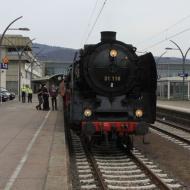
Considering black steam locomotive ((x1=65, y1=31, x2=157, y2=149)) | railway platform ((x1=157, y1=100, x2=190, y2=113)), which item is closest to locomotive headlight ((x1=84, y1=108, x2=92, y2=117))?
black steam locomotive ((x1=65, y1=31, x2=157, y2=149))

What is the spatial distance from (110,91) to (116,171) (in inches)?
115

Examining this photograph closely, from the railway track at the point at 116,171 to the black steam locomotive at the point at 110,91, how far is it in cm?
67

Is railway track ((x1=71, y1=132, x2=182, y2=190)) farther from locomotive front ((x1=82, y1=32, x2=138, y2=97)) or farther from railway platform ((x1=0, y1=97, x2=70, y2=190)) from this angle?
locomotive front ((x1=82, y1=32, x2=138, y2=97))

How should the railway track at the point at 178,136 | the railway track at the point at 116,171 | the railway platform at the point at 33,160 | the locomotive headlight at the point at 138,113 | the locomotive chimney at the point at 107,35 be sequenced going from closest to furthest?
the railway platform at the point at 33,160
the railway track at the point at 116,171
the locomotive headlight at the point at 138,113
the locomotive chimney at the point at 107,35
the railway track at the point at 178,136

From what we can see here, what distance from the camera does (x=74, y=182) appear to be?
34.6 feet

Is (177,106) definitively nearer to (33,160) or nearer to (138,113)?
(138,113)

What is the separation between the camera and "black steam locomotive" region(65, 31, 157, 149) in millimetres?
14266

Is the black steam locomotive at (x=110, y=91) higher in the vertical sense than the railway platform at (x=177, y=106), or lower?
higher

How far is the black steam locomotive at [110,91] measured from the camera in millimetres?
14266

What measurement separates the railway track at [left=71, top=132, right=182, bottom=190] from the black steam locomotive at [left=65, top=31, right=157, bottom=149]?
0.67m

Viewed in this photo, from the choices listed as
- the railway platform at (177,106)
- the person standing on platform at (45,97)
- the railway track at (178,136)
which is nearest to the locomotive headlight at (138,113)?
the railway track at (178,136)

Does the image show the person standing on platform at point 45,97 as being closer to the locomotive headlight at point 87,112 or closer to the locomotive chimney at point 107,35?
the locomotive chimney at point 107,35

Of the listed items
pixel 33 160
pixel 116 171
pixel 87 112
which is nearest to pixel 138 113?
pixel 87 112

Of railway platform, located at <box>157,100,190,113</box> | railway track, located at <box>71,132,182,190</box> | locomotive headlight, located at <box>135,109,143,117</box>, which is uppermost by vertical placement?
locomotive headlight, located at <box>135,109,143,117</box>
